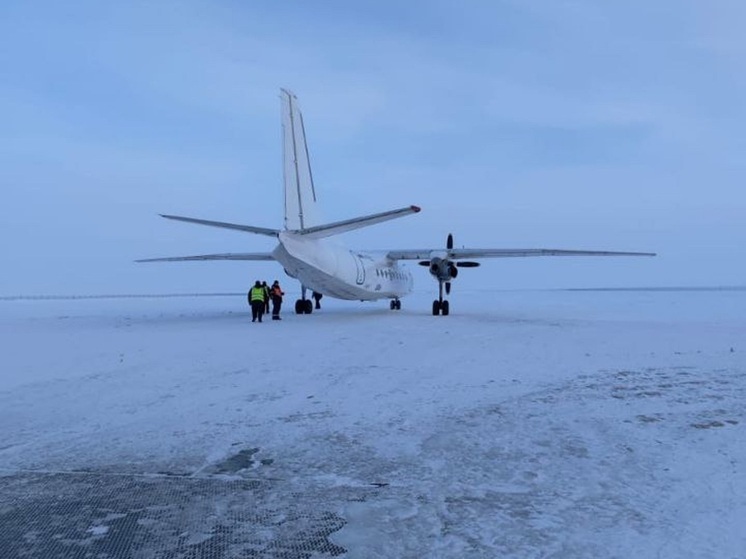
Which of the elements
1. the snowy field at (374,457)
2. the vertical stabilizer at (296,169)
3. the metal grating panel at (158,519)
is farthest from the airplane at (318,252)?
the metal grating panel at (158,519)

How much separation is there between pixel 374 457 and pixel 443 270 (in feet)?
63.1

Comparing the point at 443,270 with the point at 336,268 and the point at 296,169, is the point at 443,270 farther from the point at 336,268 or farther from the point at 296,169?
the point at 296,169

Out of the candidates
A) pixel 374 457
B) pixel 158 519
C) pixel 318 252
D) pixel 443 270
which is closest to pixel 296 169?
pixel 318 252

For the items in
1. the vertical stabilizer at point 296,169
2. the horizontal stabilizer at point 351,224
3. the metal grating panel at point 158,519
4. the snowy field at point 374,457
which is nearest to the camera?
the metal grating panel at point 158,519

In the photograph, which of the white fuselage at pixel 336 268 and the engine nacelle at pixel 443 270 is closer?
the white fuselage at pixel 336 268

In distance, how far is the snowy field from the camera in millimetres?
3479

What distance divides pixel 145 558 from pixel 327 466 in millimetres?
1804

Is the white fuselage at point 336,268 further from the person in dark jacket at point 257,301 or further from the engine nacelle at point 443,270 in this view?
the engine nacelle at point 443,270

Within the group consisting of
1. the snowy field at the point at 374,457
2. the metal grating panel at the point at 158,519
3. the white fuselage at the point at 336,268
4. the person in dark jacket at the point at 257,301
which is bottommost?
the metal grating panel at the point at 158,519

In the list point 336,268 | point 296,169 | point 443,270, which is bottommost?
point 336,268

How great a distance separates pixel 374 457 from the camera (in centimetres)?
505

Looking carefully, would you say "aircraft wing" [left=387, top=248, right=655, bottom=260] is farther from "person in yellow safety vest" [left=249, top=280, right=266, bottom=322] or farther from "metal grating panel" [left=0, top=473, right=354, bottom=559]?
"metal grating panel" [left=0, top=473, right=354, bottom=559]

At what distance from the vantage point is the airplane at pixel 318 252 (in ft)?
59.6

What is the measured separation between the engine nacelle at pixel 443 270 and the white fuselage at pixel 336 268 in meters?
2.49
